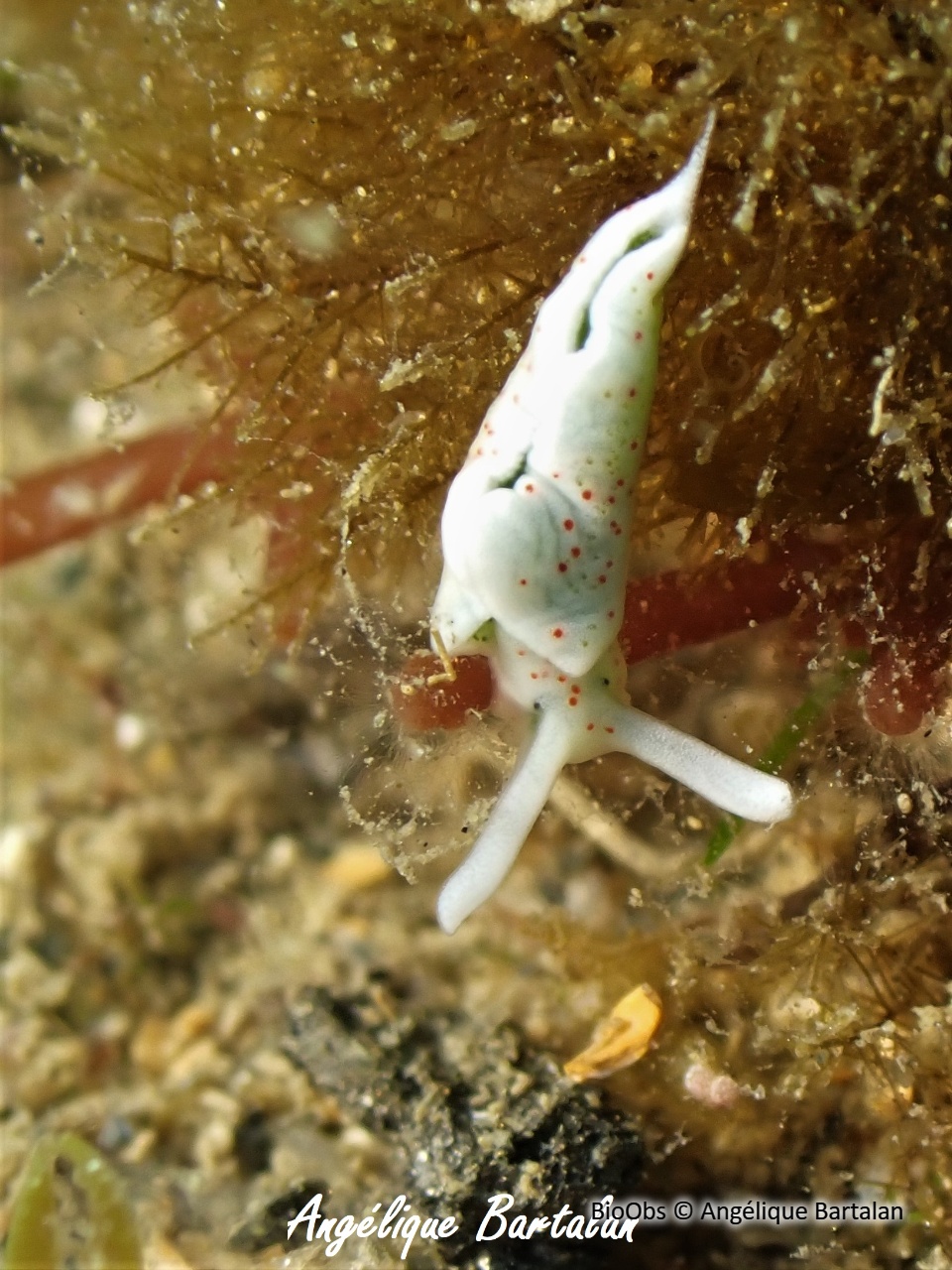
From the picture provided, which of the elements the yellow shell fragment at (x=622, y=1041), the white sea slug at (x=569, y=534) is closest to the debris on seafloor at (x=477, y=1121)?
the yellow shell fragment at (x=622, y=1041)

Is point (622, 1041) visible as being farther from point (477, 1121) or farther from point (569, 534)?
point (569, 534)

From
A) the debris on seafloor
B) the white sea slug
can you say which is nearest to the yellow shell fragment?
the debris on seafloor

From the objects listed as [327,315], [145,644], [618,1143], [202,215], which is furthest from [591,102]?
[145,644]

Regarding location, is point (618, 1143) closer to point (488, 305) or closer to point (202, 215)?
point (488, 305)

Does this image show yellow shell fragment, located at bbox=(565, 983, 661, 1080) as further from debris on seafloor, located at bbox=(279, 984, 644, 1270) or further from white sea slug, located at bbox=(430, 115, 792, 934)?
white sea slug, located at bbox=(430, 115, 792, 934)

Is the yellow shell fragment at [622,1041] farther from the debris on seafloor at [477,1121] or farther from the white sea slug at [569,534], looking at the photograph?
the white sea slug at [569,534]
